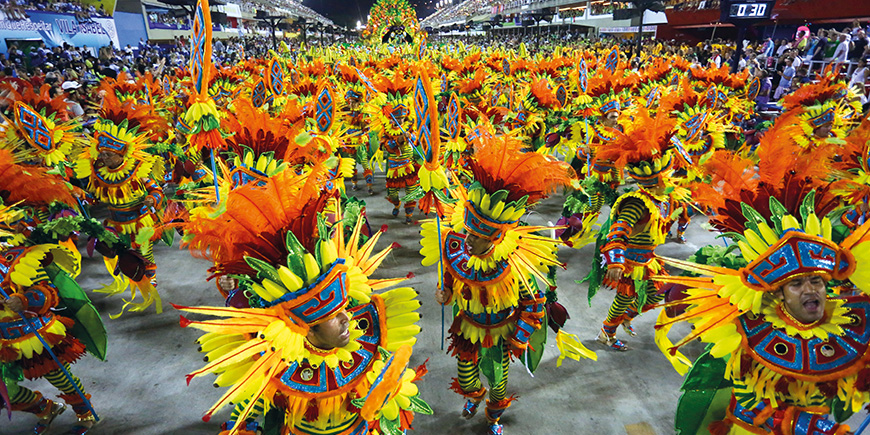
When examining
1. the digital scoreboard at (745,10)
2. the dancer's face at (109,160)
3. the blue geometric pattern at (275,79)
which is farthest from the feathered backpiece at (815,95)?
the blue geometric pattern at (275,79)

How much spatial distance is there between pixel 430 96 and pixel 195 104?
5.08 feet

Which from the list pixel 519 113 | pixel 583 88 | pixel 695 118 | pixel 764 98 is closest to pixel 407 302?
pixel 695 118

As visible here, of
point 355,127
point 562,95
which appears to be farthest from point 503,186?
point 562,95

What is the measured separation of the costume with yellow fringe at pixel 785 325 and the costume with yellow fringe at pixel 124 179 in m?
3.80

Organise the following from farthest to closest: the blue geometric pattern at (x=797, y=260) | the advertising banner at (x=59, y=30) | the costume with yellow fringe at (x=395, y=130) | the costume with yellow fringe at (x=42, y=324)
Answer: the advertising banner at (x=59, y=30), the costume with yellow fringe at (x=395, y=130), the costume with yellow fringe at (x=42, y=324), the blue geometric pattern at (x=797, y=260)

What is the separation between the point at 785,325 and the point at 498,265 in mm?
1134

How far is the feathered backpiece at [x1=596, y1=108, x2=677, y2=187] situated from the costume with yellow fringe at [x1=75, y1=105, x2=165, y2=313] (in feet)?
11.6

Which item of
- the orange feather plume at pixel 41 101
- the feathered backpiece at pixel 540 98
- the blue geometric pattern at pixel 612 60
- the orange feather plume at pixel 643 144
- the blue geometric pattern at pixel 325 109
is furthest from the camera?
the blue geometric pattern at pixel 612 60

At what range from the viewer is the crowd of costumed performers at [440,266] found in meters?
1.47

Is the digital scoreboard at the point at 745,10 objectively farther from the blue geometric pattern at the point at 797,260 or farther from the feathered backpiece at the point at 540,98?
the blue geometric pattern at the point at 797,260

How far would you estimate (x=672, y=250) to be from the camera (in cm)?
516

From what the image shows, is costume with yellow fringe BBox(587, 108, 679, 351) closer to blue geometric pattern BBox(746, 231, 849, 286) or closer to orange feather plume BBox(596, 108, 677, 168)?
orange feather plume BBox(596, 108, 677, 168)

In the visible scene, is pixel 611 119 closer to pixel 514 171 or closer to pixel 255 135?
pixel 514 171

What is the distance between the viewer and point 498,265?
7.45 ft
